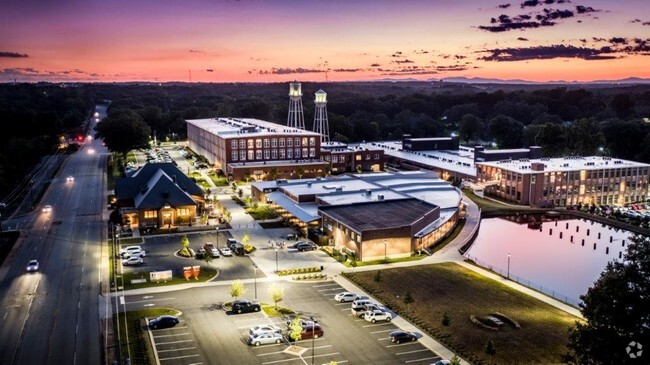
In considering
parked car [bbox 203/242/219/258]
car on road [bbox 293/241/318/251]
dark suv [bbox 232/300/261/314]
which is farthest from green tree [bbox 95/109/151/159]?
dark suv [bbox 232/300/261/314]

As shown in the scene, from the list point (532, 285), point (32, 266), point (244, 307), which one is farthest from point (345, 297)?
point (32, 266)

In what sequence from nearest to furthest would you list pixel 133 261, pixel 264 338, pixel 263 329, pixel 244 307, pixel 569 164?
pixel 264 338, pixel 263 329, pixel 244 307, pixel 133 261, pixel 569 164

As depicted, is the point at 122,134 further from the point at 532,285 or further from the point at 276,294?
the point at 532,285

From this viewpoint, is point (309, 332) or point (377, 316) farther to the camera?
point (377, 316)

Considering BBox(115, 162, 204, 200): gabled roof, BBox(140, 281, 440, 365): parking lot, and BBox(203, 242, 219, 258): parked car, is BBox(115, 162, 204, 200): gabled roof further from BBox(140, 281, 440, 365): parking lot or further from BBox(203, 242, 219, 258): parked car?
BBox(140, 281, 440, 365): parking lot

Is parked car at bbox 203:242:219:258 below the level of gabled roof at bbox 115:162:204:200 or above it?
below

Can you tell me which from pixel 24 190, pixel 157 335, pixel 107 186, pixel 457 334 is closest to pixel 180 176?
pixel 107 186

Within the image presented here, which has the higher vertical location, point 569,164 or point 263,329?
point 569,164

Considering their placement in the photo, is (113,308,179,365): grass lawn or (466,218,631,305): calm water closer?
(113,308,179,365): grass lawn
